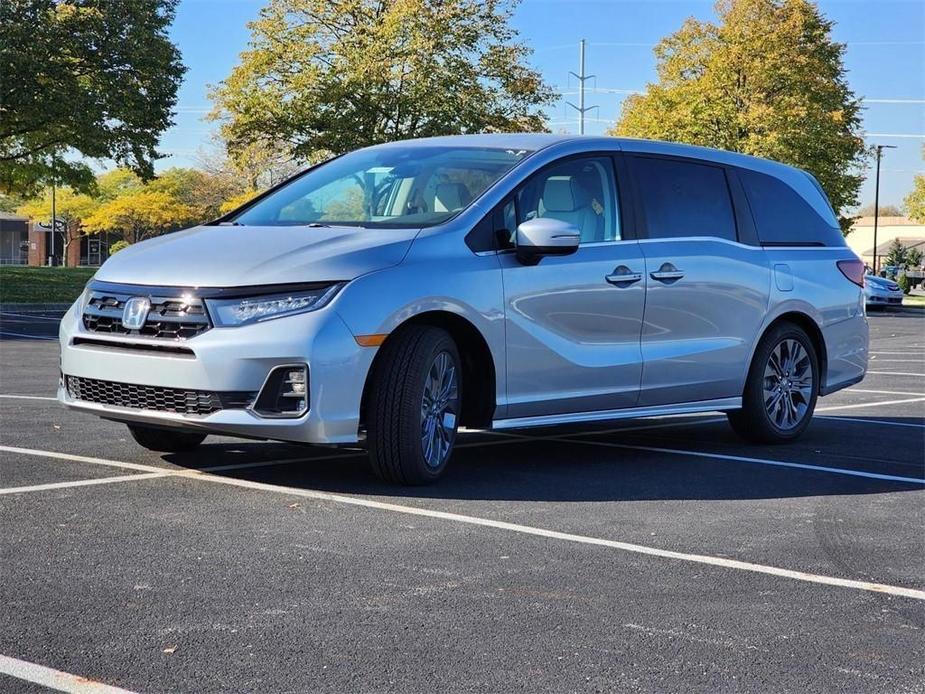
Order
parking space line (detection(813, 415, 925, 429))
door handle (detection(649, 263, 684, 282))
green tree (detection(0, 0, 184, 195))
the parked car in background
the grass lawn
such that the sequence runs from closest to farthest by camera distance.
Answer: door handle (detection(649, 263, 684, 282)) < parking space line (detection(813, 415, 925, 429)) < the grass lawn < green tree (detection(0, 0, 184, 195)) < the parked car in background

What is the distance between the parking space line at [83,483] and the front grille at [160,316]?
73 centimetres

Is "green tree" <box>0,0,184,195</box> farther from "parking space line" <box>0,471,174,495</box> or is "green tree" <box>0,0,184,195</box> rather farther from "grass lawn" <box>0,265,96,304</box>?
"parking space line" <box>0,471,174,495</box>

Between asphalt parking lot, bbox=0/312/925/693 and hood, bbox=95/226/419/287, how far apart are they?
1032 mm

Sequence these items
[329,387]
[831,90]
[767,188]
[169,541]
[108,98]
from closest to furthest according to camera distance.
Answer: [169,541]
[329,387]
[767,188]
[108,98]
[831,90]

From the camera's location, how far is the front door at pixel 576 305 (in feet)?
23.4

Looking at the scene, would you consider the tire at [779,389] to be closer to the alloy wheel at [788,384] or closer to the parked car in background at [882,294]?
the alloy wheel at [788,384]

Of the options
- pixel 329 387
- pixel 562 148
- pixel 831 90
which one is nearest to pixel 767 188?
pixel 562 148

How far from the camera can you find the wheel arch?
6.83m

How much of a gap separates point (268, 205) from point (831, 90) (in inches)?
1810

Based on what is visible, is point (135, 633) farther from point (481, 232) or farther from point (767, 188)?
point (767, 188)

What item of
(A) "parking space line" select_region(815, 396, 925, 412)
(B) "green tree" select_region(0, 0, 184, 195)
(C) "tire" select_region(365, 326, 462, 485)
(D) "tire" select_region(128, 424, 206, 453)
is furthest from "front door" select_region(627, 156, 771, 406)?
(B) "green tree" select_region(0, 0, 184, 195)

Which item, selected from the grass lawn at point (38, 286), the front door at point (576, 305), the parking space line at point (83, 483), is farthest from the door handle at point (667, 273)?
the grass lawn at point (38, 286)

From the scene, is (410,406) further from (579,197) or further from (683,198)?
(683,198)

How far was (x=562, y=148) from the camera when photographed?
768 centimetres
